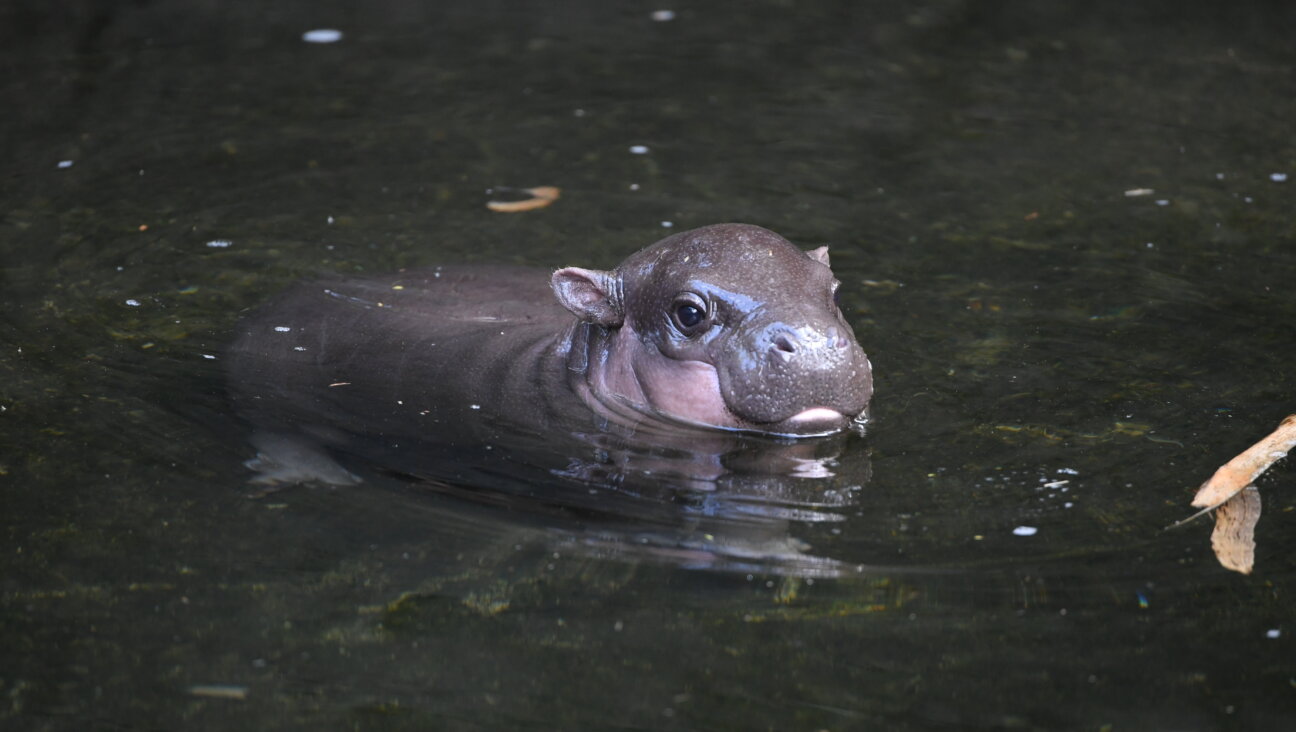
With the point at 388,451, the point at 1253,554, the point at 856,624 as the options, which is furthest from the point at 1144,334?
the point at 388,451

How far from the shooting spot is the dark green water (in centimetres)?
510

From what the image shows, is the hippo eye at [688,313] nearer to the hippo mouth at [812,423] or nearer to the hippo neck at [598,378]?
the hippo neck at [598,378]

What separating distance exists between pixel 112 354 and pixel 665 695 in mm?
4401

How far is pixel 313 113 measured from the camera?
1242 centimetres

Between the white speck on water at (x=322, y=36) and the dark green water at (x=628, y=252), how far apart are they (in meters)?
0.27

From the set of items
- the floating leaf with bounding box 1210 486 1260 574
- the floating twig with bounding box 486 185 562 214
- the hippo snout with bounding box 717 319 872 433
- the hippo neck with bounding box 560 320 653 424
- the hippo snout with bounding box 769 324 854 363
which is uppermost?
the hippo snout with bounding box 769 324 854 363

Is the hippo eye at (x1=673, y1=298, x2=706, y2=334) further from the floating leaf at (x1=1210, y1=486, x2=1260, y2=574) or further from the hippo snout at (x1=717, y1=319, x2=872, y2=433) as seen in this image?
the floating leaf at (x1=1210, y1=486, x2=1260, y2=574)

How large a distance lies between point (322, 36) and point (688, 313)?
8.62 m

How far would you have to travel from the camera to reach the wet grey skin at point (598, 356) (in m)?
6.69

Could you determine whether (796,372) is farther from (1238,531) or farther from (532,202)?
(532,202)

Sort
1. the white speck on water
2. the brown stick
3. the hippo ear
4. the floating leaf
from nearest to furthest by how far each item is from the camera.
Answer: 1. the floating leaf
2. the brown stick
3. the hippo ear
4. the white speck on water

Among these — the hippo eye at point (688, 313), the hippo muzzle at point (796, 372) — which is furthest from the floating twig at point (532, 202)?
the hippo muzzle at point (796, 372)

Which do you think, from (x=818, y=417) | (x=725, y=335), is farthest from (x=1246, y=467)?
(x=725, y=335)

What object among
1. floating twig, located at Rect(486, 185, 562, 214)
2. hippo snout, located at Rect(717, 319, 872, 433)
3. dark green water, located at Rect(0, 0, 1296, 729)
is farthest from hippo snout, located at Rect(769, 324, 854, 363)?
floating twig, located at Rect(486, 185, 562, 214)
